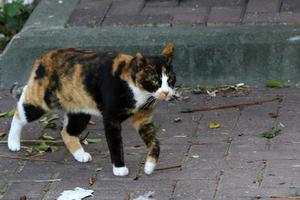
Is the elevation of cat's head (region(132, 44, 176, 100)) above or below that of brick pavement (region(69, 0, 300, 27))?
above

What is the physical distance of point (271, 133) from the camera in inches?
232

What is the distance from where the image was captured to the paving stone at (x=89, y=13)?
7.29m

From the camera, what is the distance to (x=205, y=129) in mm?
6098

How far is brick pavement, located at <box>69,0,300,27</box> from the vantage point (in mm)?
7102

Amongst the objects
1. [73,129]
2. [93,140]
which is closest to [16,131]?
[73,129]

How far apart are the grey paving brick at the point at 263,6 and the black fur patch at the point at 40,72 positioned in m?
2.21

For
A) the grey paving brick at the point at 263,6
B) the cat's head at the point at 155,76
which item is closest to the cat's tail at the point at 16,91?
the cat's head at the point at 155,76

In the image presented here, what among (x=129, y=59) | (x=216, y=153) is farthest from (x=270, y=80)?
(x=129, y=59)

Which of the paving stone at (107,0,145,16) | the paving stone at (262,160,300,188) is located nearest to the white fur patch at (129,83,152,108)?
the paving stone at (262,160,300,188)

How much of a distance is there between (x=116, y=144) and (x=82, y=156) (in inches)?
15.3

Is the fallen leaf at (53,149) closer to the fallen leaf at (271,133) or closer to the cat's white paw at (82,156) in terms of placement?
the cat's white paw at (82,156)

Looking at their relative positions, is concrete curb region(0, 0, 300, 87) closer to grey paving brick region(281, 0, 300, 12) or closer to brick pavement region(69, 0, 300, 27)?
brick pavement region(69, 0, 300, 27)

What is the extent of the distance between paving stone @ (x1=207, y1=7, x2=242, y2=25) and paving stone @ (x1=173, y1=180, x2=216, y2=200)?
2.12m

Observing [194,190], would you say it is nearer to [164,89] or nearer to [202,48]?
[164,89]
